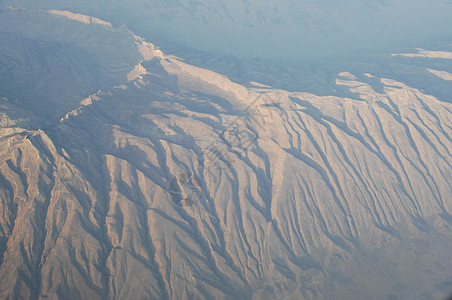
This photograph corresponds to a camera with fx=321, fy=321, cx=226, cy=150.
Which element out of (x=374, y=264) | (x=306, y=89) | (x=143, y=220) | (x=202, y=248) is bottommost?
(x=374, y=264)

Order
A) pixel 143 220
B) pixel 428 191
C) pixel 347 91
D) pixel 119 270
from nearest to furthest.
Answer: pixel 119 270 < pixel 143 220 < pixel 428 191 < pixel 347 91

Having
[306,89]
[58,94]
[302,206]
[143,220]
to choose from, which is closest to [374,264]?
[302,206]

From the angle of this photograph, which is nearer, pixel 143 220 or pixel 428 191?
pixel 143 220

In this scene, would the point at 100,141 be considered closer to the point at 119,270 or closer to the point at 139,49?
the point at 119,270

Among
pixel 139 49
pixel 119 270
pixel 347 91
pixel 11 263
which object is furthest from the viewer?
pixel 139 49

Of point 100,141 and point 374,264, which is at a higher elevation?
point 100,141

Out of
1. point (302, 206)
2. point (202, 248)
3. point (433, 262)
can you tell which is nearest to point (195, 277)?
point (202, 248)
